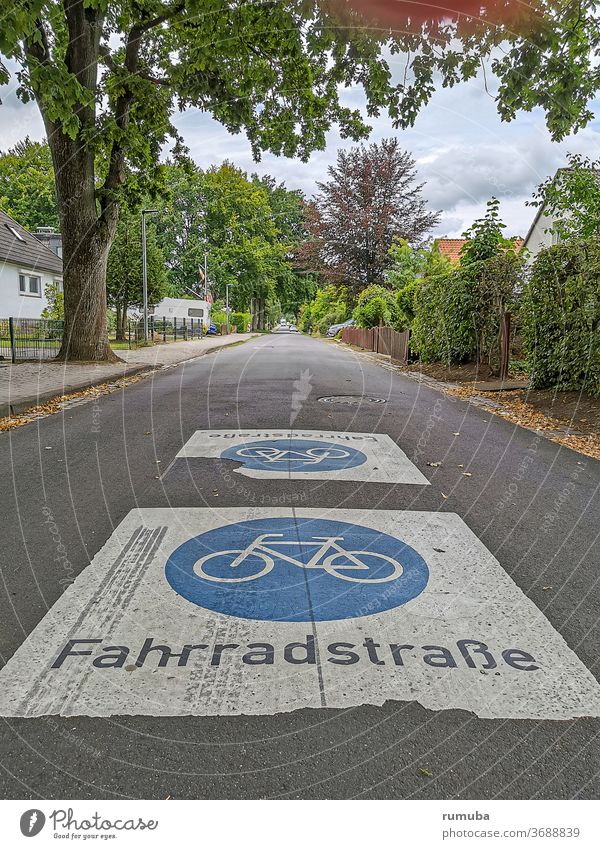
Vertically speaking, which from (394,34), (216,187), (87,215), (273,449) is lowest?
(273,449)

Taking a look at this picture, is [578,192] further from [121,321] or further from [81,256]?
[121,321]

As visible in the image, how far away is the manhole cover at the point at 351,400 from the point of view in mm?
9938

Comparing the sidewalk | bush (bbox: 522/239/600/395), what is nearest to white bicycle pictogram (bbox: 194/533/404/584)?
the sidewalk

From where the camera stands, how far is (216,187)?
56781mm

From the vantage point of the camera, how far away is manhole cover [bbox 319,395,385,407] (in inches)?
391

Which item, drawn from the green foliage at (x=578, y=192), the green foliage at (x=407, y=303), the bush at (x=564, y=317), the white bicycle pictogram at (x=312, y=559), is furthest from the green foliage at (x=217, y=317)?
the white bicycle pictogram at (x=312, y=559)

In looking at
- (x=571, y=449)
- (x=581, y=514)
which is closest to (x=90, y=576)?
(x=581, y=514)

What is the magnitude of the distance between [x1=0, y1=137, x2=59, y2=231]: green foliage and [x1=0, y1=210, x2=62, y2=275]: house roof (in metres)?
27.7

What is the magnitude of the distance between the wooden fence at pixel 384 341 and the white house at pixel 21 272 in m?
15.9

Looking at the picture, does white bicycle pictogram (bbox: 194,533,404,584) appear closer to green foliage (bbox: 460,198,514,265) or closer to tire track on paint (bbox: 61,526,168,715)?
tire track on paint (bbox: 61,526,168,715)

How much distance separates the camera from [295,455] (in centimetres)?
605

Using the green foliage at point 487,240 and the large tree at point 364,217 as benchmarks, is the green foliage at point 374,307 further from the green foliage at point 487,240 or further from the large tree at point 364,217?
the green foliage at point 487,240
